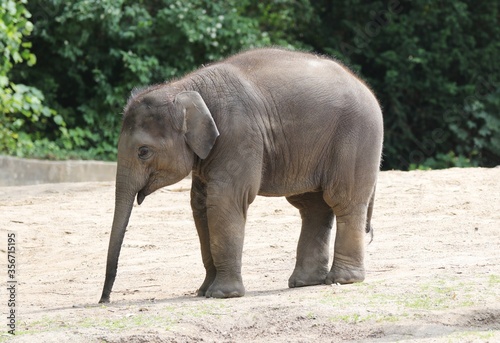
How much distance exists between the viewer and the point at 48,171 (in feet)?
51.0

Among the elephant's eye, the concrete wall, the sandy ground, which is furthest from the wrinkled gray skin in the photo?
the concrete wall

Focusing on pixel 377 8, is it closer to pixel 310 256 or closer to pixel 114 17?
pixel 114 17

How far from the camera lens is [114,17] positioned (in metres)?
18.2

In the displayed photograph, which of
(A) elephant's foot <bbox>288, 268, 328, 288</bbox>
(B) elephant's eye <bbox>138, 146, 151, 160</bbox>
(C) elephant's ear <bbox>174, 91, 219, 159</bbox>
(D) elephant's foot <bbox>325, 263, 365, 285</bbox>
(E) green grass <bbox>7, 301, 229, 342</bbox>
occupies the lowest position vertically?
(E) green grass <bbox>7, 301, 229, 342</bbox>

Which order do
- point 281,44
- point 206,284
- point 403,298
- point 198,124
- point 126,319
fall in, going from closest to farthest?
point 126,319 < point 403,298 < point 198,124 < point 206,284 < point 281,44

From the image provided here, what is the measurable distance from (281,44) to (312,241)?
10.5 m

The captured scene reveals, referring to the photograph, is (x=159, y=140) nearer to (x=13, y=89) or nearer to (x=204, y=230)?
(x=204, y=230)

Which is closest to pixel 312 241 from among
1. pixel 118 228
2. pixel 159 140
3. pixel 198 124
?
pixel 198 124

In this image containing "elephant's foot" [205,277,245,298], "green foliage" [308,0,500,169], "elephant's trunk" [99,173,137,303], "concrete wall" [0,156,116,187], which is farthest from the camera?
"green foliage" [308,0,500,169]

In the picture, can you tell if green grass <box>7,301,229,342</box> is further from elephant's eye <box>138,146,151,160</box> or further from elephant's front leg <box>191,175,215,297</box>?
elephant's eye <box>138,146,151,160</box>

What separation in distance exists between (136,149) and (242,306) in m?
1.39

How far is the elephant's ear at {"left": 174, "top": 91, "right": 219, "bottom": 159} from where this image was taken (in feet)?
25.9

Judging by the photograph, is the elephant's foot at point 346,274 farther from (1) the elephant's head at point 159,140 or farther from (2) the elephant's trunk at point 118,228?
(2) the elephant's trunk at point 118,228

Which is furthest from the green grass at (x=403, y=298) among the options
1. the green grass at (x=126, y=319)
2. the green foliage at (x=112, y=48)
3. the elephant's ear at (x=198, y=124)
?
the green foliage at (x=112, y=48)
